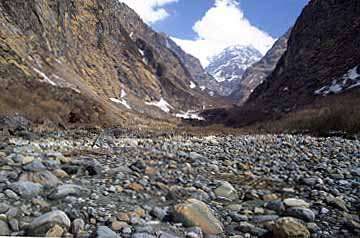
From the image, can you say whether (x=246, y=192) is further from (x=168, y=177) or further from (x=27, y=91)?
(x=27, y=91)

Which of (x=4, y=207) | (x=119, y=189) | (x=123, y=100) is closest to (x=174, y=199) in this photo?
(x=119, y=189)

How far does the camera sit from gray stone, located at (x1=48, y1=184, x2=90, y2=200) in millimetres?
7006

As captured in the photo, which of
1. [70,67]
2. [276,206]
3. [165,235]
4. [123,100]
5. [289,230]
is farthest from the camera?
[123,100]

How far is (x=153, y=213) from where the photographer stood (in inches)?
268

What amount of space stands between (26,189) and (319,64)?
68.7m

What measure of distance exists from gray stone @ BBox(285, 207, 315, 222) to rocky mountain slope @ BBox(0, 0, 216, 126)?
22.3 m

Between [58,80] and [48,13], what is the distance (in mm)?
19609

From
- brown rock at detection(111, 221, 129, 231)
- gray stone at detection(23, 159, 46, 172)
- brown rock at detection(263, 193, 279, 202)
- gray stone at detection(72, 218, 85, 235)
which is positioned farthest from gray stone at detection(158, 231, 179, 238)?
gray stone at detection(23, 159, 46, 172)

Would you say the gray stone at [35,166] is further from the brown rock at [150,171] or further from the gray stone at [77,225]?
the gray stone at [77,225]

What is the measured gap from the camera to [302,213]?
7.04 m

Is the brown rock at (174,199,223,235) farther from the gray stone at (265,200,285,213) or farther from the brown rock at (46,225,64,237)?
the brown rock at (46,225,64,237)

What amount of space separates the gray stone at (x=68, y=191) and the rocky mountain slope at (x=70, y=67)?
19.9m

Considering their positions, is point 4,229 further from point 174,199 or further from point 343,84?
point 343,84

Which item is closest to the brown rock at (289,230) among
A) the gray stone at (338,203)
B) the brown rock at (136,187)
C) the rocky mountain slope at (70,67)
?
the gray stone at (338,203)
